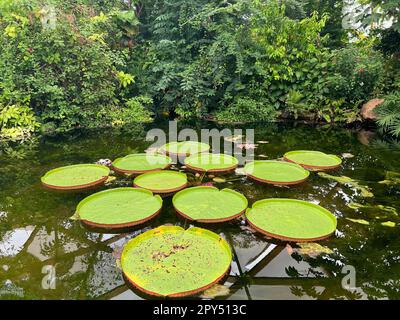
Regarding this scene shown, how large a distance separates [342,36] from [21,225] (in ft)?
30.6

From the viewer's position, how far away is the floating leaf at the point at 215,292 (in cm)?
205

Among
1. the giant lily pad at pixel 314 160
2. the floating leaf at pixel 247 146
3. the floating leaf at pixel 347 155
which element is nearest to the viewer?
the giant lily pad at pixel 314 160

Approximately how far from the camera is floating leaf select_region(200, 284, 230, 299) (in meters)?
2.05

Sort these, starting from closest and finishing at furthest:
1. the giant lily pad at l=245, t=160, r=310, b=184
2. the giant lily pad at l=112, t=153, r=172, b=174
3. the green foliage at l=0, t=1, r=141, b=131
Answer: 1. the giant lily pad at l=245, t=160, r=310, b=184
2. the giant lily pad at l=112, t=153, r=172, b=174
3. the green foliage at l=0, t=1, r=141, b=131

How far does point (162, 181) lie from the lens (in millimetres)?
3668

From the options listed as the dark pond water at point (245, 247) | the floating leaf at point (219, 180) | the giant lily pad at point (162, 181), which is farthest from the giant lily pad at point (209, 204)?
the floating leaf at point (219, 180)

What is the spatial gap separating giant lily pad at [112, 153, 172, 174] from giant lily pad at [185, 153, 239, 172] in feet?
1.10

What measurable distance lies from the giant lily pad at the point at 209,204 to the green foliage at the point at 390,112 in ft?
13.8

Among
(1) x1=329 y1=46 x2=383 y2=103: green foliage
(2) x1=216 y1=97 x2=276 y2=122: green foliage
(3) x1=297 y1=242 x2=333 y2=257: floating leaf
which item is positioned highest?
(1) x1=329 y1=46 x2=383 y2=103: green foliage

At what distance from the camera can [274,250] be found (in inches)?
101

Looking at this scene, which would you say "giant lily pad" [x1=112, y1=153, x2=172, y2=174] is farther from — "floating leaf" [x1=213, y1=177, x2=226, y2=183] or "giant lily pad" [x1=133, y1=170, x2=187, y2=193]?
"floating leaf" [x1=213, y1=177, x2=226, y2=183]

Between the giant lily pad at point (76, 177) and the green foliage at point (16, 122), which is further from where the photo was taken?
the green foliage at point (16, 122)

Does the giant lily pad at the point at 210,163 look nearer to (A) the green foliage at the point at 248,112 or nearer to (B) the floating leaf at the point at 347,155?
(B) the floating leaf at the point at 347,155

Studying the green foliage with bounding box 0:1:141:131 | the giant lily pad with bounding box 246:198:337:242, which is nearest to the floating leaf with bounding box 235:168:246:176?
the giant lily pad with bounding box 246:198:337:242
